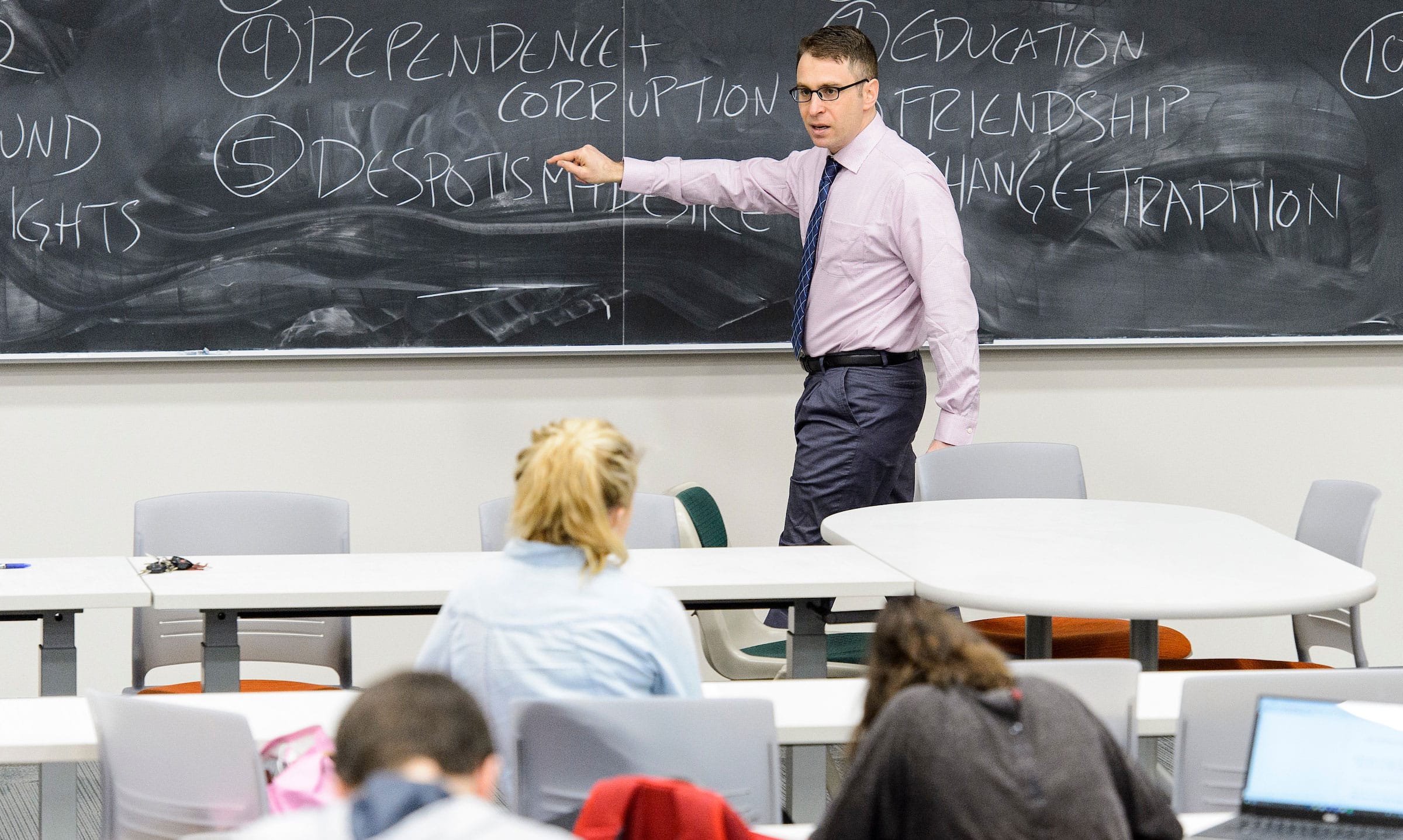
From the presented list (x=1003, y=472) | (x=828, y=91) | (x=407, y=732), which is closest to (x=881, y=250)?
(x=828, y=91)

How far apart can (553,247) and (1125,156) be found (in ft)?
5.93

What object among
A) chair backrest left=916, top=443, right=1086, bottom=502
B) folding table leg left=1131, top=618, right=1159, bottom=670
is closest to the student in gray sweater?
folding table leg left=1131, top=618, right=1159, bottom=670

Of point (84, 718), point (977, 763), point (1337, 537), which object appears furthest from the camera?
point (1337, 537)

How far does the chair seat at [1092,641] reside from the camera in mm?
3672

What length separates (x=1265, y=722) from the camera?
191 cm

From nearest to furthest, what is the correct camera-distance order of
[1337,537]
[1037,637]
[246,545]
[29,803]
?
[1037,637] → [246,545] → [1337,537] → [29,803]

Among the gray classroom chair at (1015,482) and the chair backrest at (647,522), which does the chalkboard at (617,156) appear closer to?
the gray classroom chair at (1015,482)

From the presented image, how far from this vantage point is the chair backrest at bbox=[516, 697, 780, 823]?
6.28 feet

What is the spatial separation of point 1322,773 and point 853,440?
2.18 m

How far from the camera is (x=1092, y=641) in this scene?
368 centimetres

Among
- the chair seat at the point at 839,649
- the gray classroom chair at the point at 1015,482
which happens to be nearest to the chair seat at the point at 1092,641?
the gray classroom chair at the point at 1015,482

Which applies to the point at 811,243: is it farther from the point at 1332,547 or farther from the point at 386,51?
the point at 1332,547

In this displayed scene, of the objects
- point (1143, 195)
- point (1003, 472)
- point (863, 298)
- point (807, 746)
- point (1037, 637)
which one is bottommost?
point (807, 746)

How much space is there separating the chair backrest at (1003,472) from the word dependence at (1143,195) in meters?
0.86
